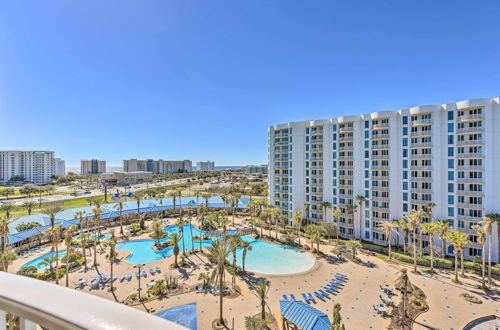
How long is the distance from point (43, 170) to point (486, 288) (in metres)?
189

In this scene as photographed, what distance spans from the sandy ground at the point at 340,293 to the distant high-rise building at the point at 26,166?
464 feet

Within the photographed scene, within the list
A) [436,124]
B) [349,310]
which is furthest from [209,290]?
[436,124]

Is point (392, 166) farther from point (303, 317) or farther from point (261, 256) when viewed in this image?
point (303, 317)

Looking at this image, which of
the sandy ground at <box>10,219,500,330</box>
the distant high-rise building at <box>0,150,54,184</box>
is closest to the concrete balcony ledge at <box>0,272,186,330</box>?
the sandy ground at <box>10,219,500,330</box>

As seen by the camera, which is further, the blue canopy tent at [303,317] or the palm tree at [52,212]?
the palm tree at [52,212]

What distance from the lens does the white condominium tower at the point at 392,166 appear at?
33312 mm

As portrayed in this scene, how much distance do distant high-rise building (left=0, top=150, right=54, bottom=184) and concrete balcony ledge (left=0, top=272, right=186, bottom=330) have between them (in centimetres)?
17608

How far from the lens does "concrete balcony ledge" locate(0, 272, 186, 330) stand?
1470mm

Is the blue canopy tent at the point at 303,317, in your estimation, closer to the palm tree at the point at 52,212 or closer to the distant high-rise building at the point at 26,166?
the palm tree at the point at 52,212

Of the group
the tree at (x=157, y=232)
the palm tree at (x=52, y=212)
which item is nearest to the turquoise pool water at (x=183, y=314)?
the tree at (x=157, y=232)

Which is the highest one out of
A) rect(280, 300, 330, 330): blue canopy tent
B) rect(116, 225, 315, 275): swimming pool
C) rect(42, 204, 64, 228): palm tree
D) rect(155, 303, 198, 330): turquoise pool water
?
rect(42, 204, 64, 228): palm tree

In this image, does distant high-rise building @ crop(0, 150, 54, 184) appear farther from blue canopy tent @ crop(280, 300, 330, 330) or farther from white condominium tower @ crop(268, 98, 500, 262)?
blue canopy tent @ crop(280, 300, 330, 330)

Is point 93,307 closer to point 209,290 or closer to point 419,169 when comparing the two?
point 209,290

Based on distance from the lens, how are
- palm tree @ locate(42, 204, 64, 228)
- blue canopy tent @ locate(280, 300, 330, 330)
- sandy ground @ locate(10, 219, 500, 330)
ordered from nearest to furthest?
1. blue canopy tent @ locate(280, 300, 330, 330)
2. sandy ground @ locate(10, 219, 500, 330)
3. palm tree @ locate(42, 204, 64, 228)
